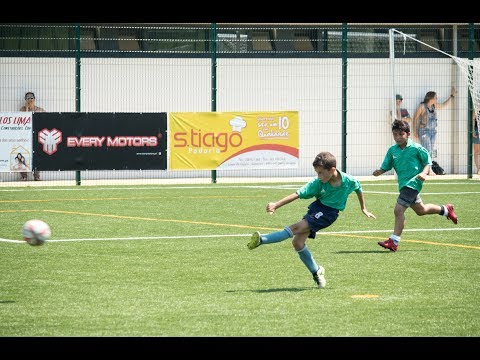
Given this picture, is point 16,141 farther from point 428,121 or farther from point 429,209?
point 429,209

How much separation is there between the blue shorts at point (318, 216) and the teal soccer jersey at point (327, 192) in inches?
2.3

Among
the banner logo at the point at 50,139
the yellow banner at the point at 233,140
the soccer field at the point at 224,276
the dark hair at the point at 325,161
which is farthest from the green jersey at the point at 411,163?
the banner logo at the point at 50,139

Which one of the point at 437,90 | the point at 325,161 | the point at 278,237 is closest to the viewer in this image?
the point at 325,161

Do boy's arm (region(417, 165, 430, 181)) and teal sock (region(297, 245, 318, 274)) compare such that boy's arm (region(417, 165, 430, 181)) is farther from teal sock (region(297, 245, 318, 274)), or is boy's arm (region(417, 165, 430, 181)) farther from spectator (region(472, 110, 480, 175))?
spectator (region(472, 110, 480, 175))

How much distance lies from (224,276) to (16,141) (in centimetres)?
1471

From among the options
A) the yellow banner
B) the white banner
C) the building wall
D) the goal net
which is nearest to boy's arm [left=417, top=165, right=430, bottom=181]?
the yellow banner

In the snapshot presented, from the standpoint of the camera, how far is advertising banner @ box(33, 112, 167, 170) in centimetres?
2609

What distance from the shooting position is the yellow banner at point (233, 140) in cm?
2691

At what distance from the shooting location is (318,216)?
1181cm

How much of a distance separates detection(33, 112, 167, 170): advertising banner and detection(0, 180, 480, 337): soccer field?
486cm

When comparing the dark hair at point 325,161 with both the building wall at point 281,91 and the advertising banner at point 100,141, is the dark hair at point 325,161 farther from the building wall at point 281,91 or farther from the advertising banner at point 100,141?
the building wall at point 281,91

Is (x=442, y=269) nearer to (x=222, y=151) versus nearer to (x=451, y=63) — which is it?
(x=222, y=151)

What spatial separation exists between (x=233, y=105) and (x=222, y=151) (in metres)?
3.64

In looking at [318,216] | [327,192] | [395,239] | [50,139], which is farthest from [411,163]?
[50,139]
